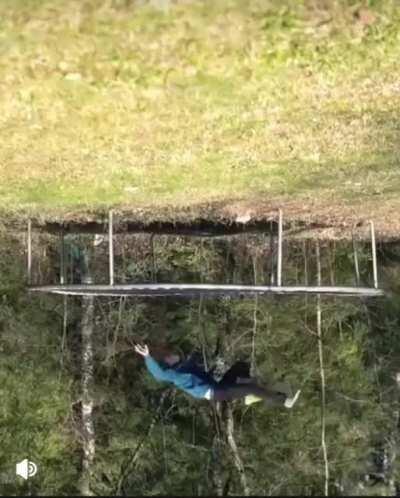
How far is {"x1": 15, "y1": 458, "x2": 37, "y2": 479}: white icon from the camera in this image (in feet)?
22.1

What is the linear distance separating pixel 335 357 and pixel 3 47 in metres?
5.11

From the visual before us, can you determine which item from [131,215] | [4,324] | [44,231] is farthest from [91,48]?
[4,324]

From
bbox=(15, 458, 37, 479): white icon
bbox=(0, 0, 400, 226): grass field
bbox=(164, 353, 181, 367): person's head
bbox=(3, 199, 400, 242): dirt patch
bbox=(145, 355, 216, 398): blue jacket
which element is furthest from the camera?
bbox=(15, 458, 37, 479): white icon

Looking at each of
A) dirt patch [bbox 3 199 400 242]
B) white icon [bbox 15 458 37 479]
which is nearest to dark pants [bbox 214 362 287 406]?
dirt patch [bbox 3 199 400 242]

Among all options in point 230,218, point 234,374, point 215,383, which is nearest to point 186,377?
point 215,383

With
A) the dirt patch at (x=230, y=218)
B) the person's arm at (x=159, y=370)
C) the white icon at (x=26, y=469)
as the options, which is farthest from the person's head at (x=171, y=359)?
the white icon at (x=26, y=469)

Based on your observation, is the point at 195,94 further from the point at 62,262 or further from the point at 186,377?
the point at 186,377

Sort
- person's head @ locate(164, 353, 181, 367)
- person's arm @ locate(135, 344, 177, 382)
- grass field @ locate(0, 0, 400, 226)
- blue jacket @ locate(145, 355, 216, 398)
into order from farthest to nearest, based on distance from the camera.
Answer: person's head @ locate(164, 353, 181, 367) < person's arm @ locate(135, 344, 177, 382) < blue jacket @ locate(145, 355, 216, 398) < grass field @ locate(0, 0, 400, 226)

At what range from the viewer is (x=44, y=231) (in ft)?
19.7

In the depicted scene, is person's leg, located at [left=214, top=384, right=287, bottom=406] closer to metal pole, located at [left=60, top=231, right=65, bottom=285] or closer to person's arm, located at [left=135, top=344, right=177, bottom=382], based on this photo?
person's arm, located at [left=135, top=344, right=177, bottom=382]

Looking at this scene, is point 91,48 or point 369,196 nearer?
point 91,48

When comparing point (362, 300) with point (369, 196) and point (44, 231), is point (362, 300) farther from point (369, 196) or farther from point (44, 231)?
point (44, 231)

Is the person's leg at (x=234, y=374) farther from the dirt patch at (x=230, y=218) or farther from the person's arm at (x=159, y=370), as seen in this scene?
the dirt patch at (x=230, y=218)

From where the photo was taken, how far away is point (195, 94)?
13.0ft
